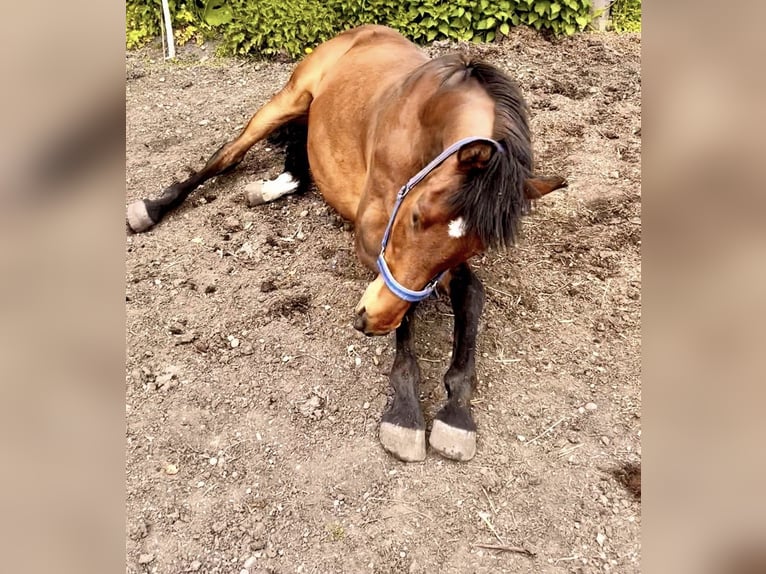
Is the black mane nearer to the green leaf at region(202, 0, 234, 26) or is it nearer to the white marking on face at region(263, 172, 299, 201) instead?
the white marking on face at region(263, 172, 299, 201)

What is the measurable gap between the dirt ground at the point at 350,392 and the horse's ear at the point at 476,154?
1.30 m

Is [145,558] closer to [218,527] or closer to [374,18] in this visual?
[218,527]

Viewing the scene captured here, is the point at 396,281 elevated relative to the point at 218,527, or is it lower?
elevated

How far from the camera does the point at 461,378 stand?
279cm

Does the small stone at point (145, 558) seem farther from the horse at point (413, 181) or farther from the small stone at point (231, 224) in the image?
the small stone at point (231, 224)

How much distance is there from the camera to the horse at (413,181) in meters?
1.99

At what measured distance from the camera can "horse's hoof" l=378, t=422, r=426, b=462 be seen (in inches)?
102

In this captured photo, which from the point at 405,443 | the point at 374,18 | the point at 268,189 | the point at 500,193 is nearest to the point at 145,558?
the point at 405,443

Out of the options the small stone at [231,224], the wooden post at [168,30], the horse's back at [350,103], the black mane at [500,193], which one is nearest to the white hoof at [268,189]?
the small stone at [231,224]

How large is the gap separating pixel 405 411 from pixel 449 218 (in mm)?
1032

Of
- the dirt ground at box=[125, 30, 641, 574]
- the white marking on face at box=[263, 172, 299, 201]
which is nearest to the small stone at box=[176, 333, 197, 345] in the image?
the dirt ground at box=[125, 30, 641, 574]

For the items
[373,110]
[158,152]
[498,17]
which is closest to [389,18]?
[498,17]
